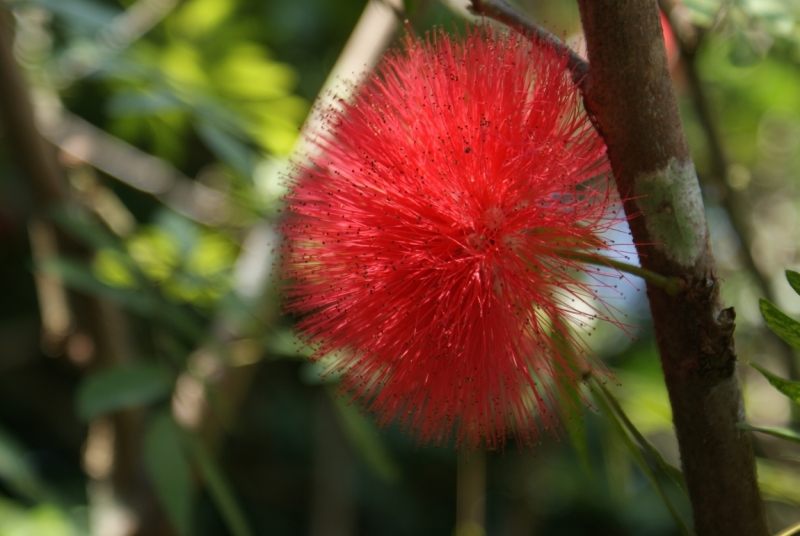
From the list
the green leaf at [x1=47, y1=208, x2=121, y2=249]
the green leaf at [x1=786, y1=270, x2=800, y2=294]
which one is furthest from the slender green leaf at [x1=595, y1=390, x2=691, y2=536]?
the green leaf at [x1=47, y1=208, x2=121, y2=249]

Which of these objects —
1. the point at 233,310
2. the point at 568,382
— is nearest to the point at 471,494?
the point at 233,310

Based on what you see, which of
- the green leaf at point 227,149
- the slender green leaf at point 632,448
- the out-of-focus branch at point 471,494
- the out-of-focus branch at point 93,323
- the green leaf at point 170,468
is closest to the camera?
the slender green leaf at point 632,448

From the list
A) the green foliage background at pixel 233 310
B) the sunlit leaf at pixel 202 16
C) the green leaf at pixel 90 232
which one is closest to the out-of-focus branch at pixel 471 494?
the green foliage background at pixel 233 310

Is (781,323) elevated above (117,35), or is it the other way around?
(117,35)

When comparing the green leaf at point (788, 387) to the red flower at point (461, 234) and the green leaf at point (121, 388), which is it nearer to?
the red flower at point (461, 234)

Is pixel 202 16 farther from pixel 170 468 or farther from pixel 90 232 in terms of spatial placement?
pixel 170 468

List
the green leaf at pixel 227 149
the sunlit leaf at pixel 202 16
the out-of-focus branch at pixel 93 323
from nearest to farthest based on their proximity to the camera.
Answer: the green leaf at pixel 227 149 < the out-of-focus branch at pixel 93 323 < the sunlit leaf at pixel 202 16

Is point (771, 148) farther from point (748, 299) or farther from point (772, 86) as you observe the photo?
point (748, 299)
